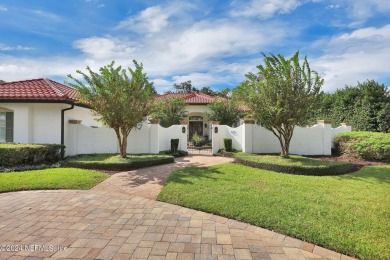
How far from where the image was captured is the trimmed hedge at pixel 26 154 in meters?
9.91

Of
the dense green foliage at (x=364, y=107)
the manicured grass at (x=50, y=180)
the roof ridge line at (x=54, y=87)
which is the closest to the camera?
the manicured grass at (x=50, y=180)

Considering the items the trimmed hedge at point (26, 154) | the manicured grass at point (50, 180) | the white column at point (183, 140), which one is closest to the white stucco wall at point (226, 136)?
the white column at point (183, 140)

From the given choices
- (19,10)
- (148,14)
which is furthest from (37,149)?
(148,14)

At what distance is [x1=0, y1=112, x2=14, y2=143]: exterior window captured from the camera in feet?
40.2

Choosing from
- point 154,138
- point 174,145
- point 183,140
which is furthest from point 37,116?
point 183,140

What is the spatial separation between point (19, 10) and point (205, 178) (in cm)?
842

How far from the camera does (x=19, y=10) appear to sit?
8141 millimetres

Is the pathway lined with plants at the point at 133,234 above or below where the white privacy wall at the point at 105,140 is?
below

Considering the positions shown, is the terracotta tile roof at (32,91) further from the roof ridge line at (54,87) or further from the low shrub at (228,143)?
the low shrub at (228,143)

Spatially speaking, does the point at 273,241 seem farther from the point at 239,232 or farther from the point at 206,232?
the point at 206,232

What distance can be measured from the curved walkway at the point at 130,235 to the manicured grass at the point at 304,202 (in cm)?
32

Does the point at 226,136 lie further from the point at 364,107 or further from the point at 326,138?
the point at 364,107

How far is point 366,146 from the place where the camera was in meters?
12.5

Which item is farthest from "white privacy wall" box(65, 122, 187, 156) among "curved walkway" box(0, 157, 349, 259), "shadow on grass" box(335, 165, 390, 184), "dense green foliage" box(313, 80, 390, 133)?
"dense green foliage" box(313, 80, 390, 133)
